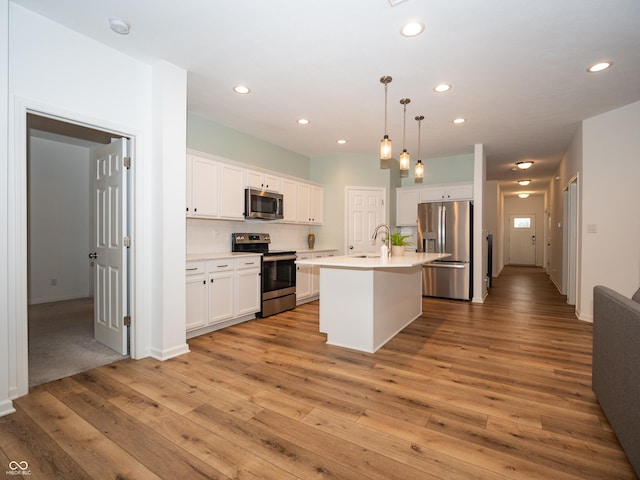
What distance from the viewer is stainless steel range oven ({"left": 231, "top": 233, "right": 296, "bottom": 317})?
4465 millimetres

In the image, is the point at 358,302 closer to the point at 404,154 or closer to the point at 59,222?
the point at 404,154

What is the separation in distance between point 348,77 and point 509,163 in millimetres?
5159

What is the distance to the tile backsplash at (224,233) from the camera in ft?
13.9

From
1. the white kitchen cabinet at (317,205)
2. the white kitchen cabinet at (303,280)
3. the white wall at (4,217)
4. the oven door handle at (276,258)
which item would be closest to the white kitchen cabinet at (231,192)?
the oven door handle at (276,258)

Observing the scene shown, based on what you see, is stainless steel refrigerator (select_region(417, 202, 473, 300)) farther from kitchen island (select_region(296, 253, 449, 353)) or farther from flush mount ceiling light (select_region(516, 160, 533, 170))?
kitchen island (select_region(296, 253, 449, 353))

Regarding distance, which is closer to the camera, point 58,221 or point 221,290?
point 221,290

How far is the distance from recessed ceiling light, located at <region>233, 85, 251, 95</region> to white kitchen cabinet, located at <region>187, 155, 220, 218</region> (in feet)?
3.04

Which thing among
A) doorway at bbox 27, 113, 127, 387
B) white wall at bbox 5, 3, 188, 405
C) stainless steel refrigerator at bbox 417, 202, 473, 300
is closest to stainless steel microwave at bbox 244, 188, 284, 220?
white wall at bbox 5, 3, 188, 405

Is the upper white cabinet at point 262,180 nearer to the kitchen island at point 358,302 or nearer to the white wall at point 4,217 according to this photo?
the kitchen island at point 358,302

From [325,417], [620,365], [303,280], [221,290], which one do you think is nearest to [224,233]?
[221,290]

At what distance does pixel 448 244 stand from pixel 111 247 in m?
4.99

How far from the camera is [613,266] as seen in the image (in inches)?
161

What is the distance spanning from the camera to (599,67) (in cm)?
296

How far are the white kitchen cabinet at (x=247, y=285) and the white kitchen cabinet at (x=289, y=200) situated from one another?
126cm
